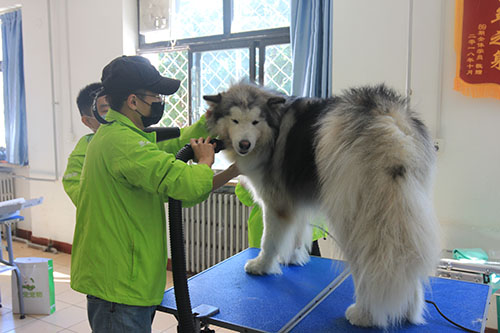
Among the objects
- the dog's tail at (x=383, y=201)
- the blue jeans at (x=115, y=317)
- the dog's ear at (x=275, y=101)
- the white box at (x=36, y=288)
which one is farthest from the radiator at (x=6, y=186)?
the dog's tail at (x=383, y=201)

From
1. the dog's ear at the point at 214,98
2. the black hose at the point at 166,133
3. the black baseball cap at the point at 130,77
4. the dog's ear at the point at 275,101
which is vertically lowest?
the black hose at the point at 166,133

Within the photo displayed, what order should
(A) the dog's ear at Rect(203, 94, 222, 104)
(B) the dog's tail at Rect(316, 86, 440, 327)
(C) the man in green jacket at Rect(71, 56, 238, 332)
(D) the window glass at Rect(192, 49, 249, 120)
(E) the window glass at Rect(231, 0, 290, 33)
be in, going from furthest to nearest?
(D) the window glass at Rect(192, 49, 249, 120) < (E) the window glass at Rect(231, 0, 290, 33) < (A) the dog's ear at Rect(203, 94, 222, 104) < (C) the man in green jacket at Rect(71, 56, 238, 332) < (B) the dog's tail at Rect(316, 86, 440, 327)

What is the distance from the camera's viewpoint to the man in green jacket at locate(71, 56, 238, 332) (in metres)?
1.35

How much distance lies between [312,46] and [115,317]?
287 centimetres

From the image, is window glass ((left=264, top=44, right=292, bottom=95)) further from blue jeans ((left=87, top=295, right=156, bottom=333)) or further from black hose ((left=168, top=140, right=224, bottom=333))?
blue jeans ((left=87, top=295, right=156, bottom=333))

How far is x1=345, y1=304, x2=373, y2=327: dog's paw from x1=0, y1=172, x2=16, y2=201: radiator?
6.14 metres

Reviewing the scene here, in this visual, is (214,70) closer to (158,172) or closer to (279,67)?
(279,67)

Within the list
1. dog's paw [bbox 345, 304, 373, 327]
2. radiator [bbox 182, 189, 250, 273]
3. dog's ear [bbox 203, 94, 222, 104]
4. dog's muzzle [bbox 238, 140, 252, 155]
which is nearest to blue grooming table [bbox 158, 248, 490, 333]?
dog's paw [bbox 345, 304, 373, 327]

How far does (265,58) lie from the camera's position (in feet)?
13.8

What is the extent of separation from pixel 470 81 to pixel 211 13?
9.45 feet

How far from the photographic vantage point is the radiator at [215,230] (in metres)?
4.19

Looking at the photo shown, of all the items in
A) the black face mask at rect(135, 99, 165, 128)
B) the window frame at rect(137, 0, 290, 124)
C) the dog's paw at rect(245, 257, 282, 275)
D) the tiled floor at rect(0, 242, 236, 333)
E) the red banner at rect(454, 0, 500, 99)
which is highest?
the window frame at rect(137, 0, 290, 124)

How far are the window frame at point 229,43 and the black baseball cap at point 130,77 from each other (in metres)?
2.52

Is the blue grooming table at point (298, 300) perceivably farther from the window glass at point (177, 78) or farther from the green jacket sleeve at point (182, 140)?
the window glass at point (177, 78)
